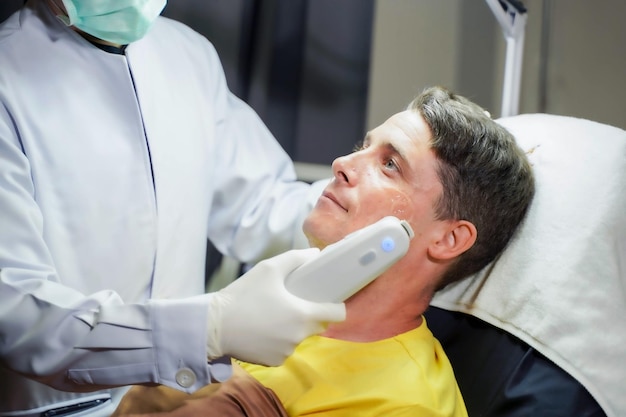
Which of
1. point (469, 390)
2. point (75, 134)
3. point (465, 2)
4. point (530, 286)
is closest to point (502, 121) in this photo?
point (530, 286)

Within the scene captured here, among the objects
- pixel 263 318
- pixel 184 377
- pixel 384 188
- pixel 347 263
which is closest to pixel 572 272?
pixel 384 188

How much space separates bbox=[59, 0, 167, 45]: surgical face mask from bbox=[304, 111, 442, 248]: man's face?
0.42 m

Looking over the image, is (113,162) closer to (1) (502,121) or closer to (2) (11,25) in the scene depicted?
(2) (11,25)

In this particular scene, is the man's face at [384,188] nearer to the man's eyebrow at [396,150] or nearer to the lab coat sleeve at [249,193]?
the man's eyebrow at [396,150]

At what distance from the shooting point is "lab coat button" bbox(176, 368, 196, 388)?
113 cm

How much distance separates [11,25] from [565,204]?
108 centimetres

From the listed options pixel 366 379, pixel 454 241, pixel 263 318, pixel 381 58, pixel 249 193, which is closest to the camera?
pixel 263 318

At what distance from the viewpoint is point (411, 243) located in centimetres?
141

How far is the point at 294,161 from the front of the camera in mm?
2172

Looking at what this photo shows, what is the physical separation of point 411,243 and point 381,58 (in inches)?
38.1

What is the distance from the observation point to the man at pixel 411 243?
1.31 metres

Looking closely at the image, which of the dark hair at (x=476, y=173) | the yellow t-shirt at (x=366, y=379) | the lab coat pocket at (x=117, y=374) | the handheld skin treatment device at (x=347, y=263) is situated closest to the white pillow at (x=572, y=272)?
the dark hair at (x=476, y=173)

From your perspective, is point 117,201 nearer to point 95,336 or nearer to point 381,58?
point 95,336

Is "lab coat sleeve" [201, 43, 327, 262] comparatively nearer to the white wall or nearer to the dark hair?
the dark hair
